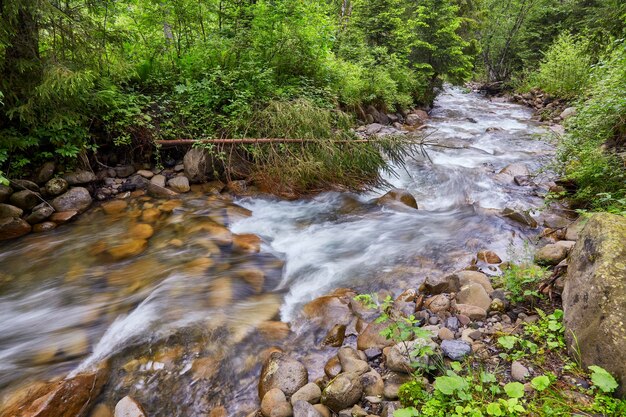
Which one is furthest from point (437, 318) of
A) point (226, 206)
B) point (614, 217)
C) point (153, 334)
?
point (226, 206)

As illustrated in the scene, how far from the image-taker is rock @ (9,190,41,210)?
529 cm

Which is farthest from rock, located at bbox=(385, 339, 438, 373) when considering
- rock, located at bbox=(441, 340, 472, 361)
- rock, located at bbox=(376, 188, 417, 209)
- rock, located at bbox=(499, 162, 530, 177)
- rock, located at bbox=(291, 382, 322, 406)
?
rock, located at bbox=(499, 162, 530, 177)

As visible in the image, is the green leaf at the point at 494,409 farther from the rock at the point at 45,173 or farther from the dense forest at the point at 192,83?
the rock at the point at 45,173

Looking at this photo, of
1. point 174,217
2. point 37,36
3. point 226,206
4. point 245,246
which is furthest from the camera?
point 226,206

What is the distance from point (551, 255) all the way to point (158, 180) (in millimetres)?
6573

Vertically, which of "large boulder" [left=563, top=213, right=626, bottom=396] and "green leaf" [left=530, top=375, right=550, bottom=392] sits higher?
"large boulder" [left=563, top=213, right=626, bottom=396]

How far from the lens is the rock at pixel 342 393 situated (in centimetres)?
236

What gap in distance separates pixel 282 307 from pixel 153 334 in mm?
1395

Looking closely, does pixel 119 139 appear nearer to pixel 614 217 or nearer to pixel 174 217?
pixel 174 217

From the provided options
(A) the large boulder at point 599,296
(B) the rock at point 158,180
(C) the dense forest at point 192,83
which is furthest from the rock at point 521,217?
(B) the rock at point 158,180

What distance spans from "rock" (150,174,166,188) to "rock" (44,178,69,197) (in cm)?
140

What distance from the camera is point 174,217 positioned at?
592cm

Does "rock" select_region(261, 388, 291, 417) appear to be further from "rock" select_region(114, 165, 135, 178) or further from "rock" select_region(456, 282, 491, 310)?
"rock" select_region(114, 165, 135, 178)

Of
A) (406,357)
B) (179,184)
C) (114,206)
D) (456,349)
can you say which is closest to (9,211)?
(114,206)
